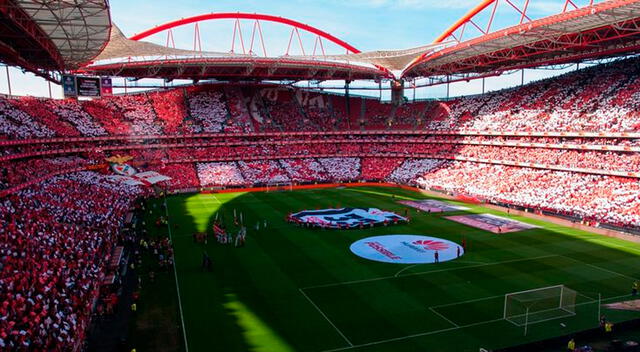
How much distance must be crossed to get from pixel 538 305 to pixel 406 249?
1090 cm

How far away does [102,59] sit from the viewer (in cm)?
5672

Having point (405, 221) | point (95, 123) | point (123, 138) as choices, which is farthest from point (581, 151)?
A: point (95, 123)

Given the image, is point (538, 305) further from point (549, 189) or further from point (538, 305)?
point (549, 189)

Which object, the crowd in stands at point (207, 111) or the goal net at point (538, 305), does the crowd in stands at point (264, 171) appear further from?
A: the goal net at point (538, 305)

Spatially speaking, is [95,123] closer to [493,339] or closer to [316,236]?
[316,236]

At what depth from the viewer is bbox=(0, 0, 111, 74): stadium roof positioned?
23.5m

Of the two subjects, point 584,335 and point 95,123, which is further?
point 95,123

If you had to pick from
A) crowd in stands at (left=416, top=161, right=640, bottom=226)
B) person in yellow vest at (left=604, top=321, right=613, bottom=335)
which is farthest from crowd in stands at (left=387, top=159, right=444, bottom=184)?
person in yellow vest at (left=604, top=321, right=613, bottom=335)

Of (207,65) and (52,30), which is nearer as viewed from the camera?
(52,30)

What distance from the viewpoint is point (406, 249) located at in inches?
1252

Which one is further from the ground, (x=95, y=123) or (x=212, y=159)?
(x=95, y=123)

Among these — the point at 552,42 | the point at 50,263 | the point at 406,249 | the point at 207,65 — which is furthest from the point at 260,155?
the point at 50,263

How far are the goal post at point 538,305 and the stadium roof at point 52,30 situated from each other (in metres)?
24.6

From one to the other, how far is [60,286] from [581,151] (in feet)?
165
